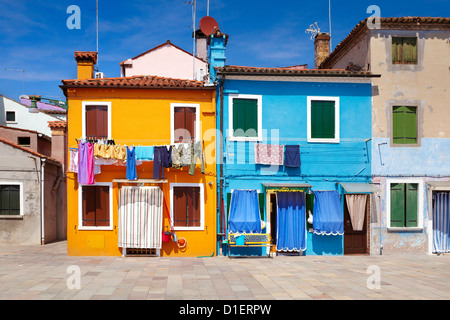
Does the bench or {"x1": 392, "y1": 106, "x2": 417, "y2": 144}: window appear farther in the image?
{"x1": 392, "y1": 106, "x2": 417, "y2": 144}: window

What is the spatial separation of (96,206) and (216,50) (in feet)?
25.5

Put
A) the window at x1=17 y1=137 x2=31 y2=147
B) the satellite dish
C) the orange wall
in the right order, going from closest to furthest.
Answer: the orange wall → the satellite dish → the window at x1=17 y1=137 x2=31 y2=147

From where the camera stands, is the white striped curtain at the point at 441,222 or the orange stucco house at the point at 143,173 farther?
the white striped curtain at the point at 441,222

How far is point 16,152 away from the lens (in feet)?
62.3

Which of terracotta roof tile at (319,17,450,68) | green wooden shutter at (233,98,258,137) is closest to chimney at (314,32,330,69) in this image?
terracotta roof tile at (319,17,450,68)

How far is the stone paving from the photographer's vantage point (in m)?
9.71

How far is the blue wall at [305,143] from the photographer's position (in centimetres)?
1567

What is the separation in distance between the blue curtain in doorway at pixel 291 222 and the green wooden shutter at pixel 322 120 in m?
2.59

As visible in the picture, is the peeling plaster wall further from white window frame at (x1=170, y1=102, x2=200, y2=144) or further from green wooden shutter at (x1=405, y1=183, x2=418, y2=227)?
green wooden shutter at (x1=405, y1=183, x2=418, y2=227)

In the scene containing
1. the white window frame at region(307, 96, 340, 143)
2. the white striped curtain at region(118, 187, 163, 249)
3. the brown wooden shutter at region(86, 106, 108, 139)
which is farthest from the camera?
the white window frame at region(307, 96, 340, 143)

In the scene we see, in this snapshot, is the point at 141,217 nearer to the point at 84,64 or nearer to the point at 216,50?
the point at 84,64

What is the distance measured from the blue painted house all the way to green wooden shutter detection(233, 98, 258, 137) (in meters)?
0.04

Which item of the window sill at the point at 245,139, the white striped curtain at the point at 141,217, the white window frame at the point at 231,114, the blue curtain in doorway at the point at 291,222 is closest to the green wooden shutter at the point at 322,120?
the white window frame at the point at 231,114

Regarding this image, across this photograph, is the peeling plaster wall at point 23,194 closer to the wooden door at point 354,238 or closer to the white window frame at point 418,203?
the wooden door at point 354,238
